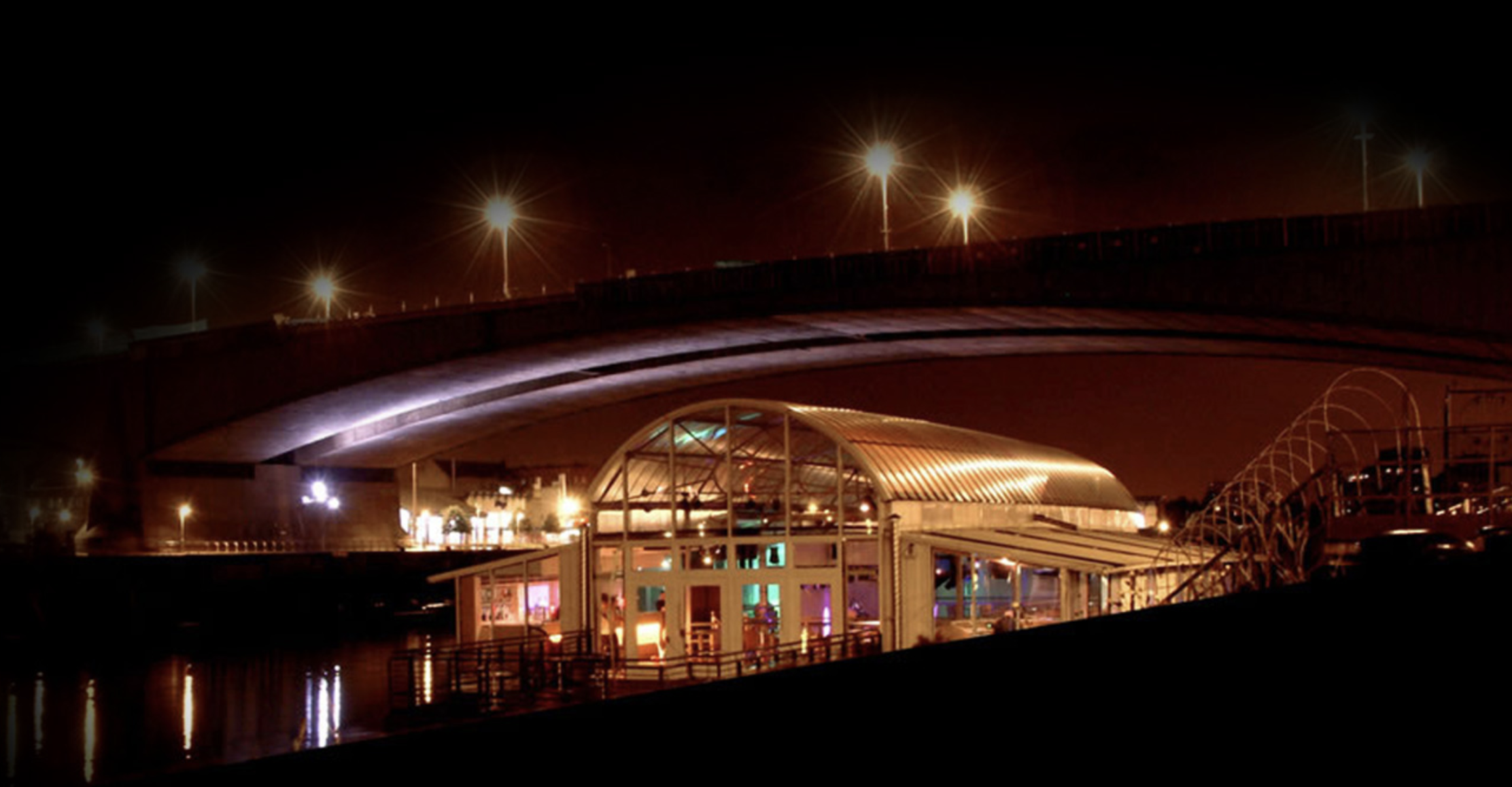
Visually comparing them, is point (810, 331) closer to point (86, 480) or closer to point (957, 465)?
point (957, 465)

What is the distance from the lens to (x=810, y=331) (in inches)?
2660

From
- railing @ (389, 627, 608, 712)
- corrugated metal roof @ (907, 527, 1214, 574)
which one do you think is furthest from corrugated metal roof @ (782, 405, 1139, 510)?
railing @ (389, 627, 608, 712)

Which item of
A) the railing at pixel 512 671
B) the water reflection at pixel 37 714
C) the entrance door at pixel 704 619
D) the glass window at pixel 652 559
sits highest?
the glass window at pixel 652 559

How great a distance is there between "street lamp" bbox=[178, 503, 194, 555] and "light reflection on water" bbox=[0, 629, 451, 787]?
2700 centimetres

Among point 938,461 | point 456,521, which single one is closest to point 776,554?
point 938,461

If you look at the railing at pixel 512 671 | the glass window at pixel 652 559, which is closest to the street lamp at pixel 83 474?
the railing at pixel 512 671

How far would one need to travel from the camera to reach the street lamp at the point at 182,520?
77.2 meters

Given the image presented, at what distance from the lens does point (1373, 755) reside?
5.88 m

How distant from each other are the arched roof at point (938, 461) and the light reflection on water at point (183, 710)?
8.70 metres

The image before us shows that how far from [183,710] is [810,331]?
38.3 meters

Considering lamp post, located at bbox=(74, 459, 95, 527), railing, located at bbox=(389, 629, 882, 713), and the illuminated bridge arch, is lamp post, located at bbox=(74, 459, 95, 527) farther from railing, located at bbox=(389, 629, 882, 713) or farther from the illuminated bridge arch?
the illuminated bridge arch

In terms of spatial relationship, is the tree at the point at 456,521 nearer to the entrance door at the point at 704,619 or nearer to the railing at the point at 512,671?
the railing at the point at 512,671

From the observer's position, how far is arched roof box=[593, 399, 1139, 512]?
98.2 feet

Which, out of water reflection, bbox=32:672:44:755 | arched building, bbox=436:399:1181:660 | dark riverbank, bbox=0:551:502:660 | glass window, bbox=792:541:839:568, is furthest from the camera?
dark riverbank, bbox=0:551:502:660
